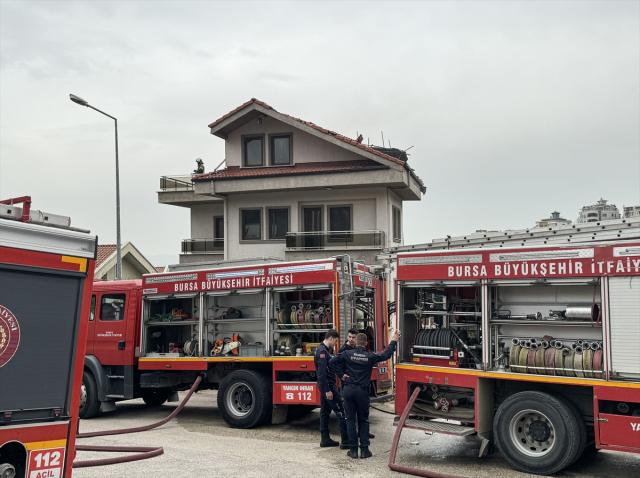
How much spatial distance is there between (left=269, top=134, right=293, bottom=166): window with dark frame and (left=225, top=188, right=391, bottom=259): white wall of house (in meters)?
1.55

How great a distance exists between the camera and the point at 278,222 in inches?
1163

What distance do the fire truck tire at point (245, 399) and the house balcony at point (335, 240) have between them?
15.5m

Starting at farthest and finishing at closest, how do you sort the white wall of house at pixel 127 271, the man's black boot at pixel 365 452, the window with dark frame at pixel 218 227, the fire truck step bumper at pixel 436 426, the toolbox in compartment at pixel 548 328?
the white wall of house at pixel 127 271 → the window with dark frame at pixel 218 227 → the man's black boot at pixel 365 452 → the fire truck step bumper at pixel 436 426 → the toolbox in compartment at pixel 548 328

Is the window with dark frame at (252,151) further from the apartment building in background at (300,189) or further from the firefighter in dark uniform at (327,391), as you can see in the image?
the firefighter in dark uniform at (327,391)

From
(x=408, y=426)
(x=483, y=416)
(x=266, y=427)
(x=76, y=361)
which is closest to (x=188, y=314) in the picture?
(x=266, y=427)

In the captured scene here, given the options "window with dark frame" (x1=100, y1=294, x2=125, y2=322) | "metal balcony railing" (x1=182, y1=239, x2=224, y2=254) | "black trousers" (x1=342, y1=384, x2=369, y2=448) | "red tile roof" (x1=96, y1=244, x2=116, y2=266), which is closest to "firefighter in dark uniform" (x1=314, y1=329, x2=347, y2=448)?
"black trousers" (x1=342, y1=384, x2=369, y2=448)

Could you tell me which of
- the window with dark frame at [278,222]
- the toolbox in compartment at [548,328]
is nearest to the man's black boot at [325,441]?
the toolbox in compartment at [548,328]

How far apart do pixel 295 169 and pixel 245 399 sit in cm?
1718

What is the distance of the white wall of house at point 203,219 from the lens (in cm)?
3375

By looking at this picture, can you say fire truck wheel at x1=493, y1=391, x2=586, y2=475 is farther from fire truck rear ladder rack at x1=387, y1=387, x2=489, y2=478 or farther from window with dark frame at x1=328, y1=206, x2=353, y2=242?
window with dark frame at x1=328, y1=206, x2=353, y2=242

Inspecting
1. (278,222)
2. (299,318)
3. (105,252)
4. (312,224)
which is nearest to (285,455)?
(299,318)

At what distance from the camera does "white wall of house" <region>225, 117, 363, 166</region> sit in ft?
94.6

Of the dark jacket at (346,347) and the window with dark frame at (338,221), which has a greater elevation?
the window with dark frame at (338,221)

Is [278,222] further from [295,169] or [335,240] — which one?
[335,240]
